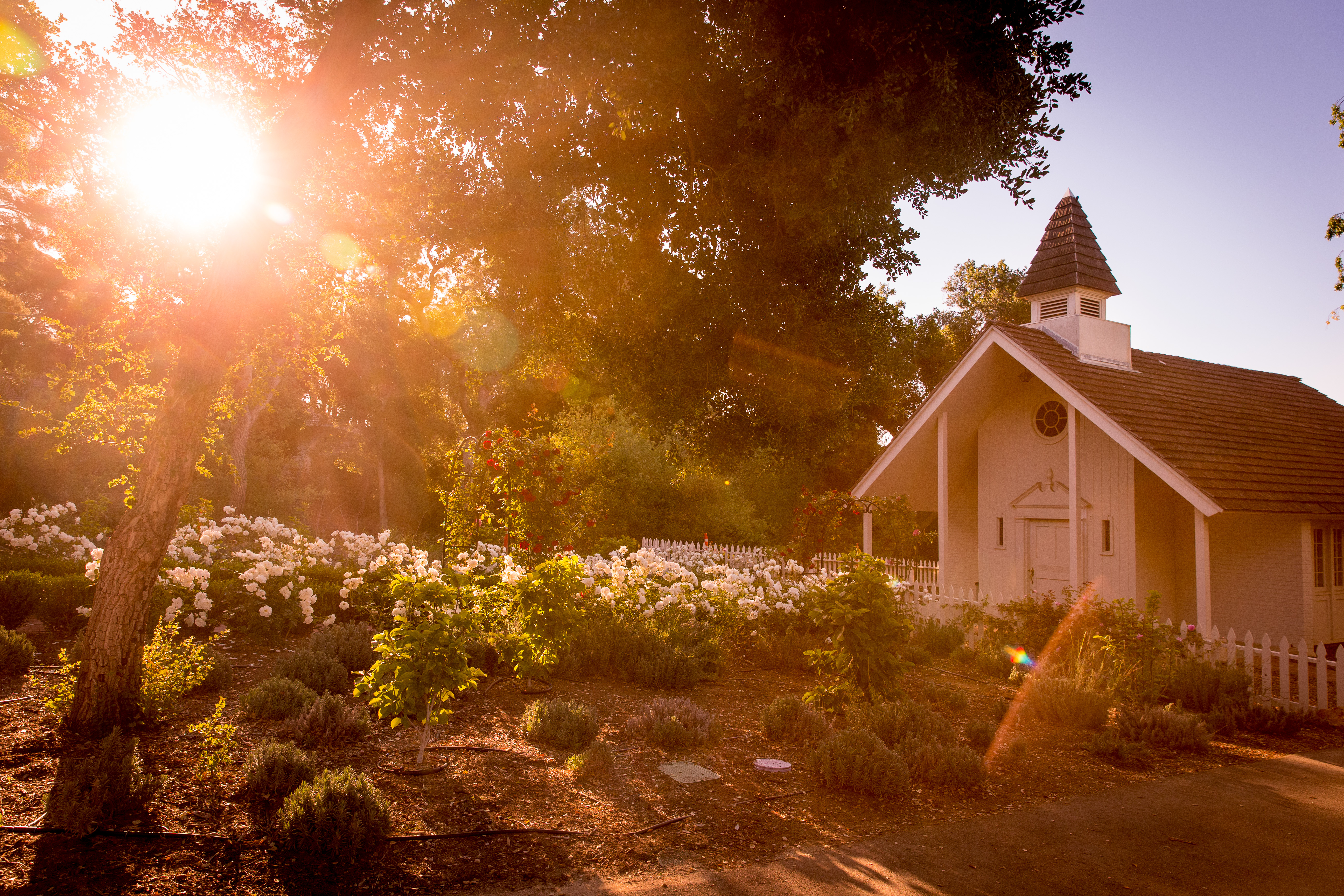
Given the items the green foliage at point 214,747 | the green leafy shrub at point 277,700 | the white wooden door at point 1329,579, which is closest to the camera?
the green foliage at point 214,747

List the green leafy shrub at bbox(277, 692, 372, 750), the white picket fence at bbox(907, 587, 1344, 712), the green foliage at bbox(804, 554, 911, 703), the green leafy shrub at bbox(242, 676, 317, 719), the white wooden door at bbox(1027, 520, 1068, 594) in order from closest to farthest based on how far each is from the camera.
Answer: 1. the green leafy shrub at bbox(277, 692, 372, 750)
2. the green leafy shrub at bbox(242, 676, 317, 719)
3. the green foliage at bbox(804, 554, 911, 703)
4. the white picket fence at bbox(907, 587, 1344, 712)
5. the white wooden door at bbox(1027, 520, 1068, 594)

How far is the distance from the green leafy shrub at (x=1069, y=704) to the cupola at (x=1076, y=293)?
7464mm

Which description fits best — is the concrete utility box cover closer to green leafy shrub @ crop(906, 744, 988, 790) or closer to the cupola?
green leafy shrub @ crop(906, 744, 988, 790)

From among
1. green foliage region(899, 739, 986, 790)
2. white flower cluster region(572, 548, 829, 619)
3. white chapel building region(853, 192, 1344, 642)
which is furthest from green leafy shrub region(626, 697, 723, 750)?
white chapel building region(853, 192, 1344, 642)

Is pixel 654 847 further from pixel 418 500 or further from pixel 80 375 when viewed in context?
pixel 418 500

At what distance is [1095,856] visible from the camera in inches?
177

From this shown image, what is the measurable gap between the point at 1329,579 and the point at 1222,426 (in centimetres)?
311

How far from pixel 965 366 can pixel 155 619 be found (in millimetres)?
11897

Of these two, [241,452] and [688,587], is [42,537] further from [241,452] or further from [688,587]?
[241,452]

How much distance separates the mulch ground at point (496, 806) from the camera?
3.62 meters

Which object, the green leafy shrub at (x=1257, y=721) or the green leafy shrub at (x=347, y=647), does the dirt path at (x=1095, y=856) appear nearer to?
the green leafy shrub at (x=1257, y=721)

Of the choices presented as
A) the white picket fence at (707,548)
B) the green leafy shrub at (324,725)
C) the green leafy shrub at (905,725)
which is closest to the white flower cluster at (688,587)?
the green leafy shrub at (905,725)

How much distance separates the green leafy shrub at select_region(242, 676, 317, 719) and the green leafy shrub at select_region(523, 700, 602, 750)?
164 centimetres

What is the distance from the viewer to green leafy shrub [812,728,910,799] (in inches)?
205
